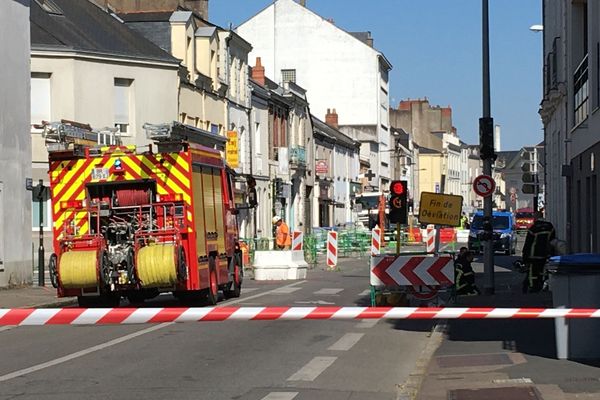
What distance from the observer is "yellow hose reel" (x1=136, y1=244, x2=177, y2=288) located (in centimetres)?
1916

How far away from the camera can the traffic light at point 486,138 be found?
24.3 metres

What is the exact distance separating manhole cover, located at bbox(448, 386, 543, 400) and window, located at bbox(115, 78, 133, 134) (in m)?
34.5

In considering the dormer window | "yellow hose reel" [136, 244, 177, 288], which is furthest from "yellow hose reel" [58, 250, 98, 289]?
the dormer window

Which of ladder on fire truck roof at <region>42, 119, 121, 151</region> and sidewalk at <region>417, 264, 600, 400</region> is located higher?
ladder on fire truck roof at <region>42, 119, 121, 151</region>

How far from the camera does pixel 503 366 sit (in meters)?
11.6

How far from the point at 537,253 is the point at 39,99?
2274 cm

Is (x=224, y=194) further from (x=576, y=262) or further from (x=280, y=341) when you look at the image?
(x=576, y=262)

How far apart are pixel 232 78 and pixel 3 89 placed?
28478mm

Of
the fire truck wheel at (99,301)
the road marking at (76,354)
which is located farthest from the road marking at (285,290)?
the road marking at (76,354)

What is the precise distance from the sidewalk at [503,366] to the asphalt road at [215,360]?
0.38 m

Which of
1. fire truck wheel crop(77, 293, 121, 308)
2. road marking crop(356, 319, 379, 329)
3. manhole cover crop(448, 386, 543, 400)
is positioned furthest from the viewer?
fire truck wheel crop(77, 293, 121, 308)

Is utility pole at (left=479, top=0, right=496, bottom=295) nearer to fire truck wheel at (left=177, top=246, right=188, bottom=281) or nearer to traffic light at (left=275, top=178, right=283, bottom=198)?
fire truck wheel at (left=177, top=246, right=188, bottom=281)

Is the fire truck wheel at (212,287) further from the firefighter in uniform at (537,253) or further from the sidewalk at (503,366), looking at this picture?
the firefighter in uniform at (537,253)

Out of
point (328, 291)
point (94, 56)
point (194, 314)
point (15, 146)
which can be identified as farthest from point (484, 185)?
point (94, 56)
